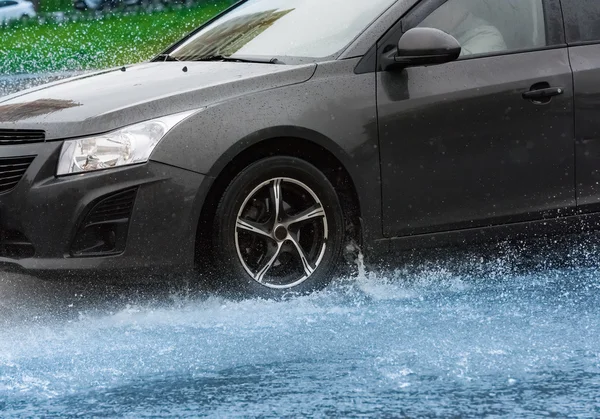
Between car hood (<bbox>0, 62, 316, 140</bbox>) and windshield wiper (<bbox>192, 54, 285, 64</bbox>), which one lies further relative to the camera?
windshield wiper (<bbox>192, 54, 285, 64</bbox>)

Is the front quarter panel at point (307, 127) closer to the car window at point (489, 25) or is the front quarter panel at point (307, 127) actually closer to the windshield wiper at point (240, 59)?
the windshield wiper at point (240, 59)

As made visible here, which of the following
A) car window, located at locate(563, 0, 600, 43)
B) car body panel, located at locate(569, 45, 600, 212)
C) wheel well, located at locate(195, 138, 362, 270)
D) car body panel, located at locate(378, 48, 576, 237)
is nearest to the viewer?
wheel well, located at locate(195, 138, 362, 270)

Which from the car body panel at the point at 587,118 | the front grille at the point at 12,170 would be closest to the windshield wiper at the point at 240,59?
the front grille at the point at 12,170

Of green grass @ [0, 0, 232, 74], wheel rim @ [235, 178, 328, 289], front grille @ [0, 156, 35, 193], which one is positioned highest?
front grille @ [0, 156, 35, 193]

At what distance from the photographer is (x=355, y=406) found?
5051 mm

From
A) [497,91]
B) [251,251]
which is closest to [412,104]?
[497,91]

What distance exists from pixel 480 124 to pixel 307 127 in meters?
0.97

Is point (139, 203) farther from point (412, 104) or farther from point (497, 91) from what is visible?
point (497, 91)

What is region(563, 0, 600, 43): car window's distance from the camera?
7547 millimetres

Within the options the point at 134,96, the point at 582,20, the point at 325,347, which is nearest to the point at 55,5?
the point at 582,20

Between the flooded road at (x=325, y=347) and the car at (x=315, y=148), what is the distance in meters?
0.27

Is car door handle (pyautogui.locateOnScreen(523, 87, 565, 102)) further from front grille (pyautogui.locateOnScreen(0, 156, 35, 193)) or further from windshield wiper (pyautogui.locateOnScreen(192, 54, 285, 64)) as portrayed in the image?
front grille (pyautogui.locateOnScreen(0, 156, 35, 193))

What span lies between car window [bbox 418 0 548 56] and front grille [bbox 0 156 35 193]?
2232 millimetres

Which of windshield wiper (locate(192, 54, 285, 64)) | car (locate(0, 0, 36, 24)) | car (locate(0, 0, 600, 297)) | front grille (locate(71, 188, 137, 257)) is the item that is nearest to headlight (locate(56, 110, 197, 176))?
car (locate(0, 0, 600, 297))
